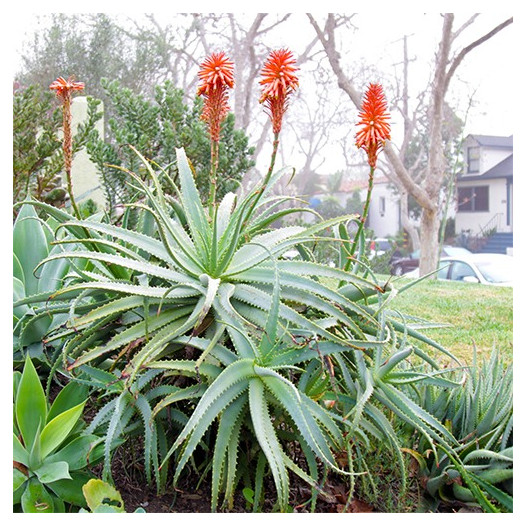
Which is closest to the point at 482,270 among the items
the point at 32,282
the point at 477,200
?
the point at 32,282

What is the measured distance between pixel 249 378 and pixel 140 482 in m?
0.65

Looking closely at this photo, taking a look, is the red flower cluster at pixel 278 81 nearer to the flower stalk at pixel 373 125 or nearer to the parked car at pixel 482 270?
the flower stalk at pixel 373 125

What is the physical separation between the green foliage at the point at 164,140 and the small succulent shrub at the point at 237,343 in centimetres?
221

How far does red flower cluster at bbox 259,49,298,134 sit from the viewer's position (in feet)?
6.22

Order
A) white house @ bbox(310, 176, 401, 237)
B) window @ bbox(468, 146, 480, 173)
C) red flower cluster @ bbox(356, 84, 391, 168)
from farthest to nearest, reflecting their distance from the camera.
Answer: white house @ bbox(310, 176, 401, 237), window @ bbox(468, 146, 480, 173), red flower cluster @ bbox(356, 84, 391, 168)

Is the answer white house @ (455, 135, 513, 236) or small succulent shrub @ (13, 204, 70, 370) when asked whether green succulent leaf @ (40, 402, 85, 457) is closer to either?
small succulent shrub @ (13, 204, 70, 370)

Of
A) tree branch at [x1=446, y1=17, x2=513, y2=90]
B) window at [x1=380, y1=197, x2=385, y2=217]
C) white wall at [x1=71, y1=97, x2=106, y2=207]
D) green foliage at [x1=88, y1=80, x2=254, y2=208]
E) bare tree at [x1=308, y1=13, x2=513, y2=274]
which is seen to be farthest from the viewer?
window at [x1=380, y1=197, x2=385, y2=217]

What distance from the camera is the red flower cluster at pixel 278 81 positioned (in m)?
1.90

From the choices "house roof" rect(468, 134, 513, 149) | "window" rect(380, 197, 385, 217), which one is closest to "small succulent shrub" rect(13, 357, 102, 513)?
"house roof" rect(468, 134, 513, 149)

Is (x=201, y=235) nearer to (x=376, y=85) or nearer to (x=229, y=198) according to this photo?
(x=229, y=198)

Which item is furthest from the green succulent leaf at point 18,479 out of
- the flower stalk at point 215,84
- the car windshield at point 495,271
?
the car windshield at point 495,271

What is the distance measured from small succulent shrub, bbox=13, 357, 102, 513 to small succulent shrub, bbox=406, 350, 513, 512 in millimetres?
1140

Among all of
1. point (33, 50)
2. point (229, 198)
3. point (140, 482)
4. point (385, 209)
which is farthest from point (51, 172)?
point (385, 209)

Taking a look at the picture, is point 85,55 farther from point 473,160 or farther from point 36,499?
point 473,160
